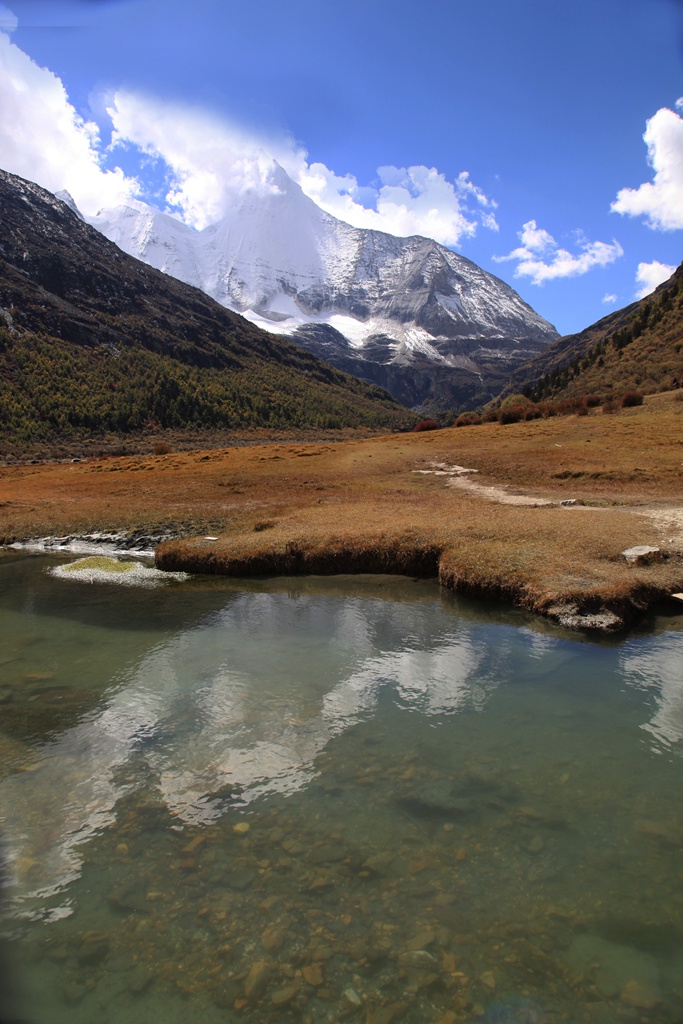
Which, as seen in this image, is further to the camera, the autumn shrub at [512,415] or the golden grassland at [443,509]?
the autumn shrub at [512,415]

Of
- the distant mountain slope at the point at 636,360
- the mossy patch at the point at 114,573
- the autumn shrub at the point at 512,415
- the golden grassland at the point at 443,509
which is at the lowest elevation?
the mossy patch at the point at 114,573

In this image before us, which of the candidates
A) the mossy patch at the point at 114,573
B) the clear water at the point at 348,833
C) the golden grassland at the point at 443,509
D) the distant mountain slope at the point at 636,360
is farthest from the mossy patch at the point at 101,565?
the distant mountain slope at the point at 636,360

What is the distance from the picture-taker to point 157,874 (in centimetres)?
741

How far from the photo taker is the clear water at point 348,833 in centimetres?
593

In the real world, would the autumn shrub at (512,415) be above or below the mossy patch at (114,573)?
above

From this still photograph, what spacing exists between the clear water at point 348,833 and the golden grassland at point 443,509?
4.85m

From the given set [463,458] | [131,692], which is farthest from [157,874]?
[463,458]

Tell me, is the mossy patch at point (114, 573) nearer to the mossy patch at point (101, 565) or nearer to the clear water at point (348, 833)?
the mossy patch at point (101, 565)

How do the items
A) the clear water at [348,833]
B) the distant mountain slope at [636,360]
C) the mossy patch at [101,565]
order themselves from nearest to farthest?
the clear water at [348,833]
the mossy patch at [101,565]
the distant mountain slope at [636,360]

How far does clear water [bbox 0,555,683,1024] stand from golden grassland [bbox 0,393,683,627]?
15.9ft

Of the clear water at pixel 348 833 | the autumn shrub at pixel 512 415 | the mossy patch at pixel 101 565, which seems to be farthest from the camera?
the autumn shrub at pixel 512 415

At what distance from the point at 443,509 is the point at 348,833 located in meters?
24.5

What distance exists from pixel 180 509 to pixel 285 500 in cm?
678

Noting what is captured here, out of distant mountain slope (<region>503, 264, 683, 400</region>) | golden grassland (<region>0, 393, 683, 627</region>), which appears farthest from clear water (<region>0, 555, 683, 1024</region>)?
distant mountain slope (<region>503, 264, 683, 400</region>)
